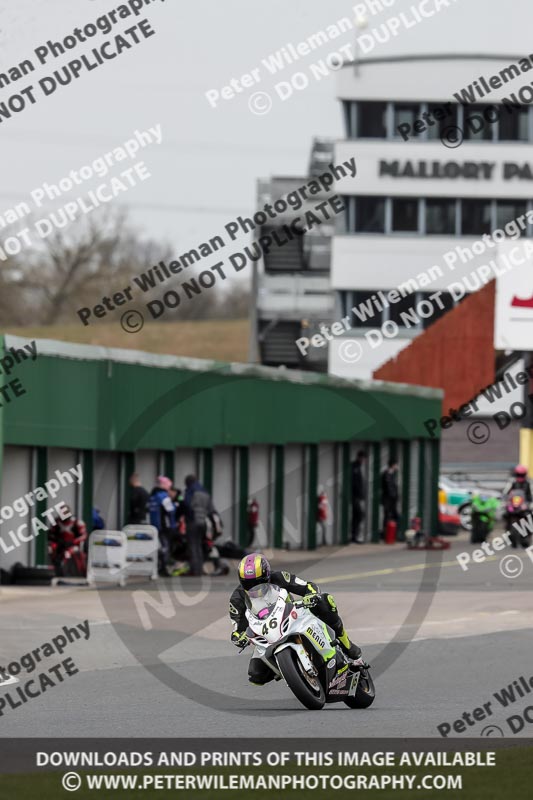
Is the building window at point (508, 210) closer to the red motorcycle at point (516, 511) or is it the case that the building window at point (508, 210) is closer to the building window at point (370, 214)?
the building window at point (370, 214)

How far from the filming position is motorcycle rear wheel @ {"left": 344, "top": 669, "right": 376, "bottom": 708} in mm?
A: 12422

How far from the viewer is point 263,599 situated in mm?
11867

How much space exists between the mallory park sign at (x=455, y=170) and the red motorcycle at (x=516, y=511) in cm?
4050

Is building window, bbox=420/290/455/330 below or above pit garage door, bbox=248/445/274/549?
above

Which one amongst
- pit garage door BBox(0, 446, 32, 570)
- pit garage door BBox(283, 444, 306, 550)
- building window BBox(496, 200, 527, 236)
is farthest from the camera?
building window BBox(496, 200, 527, 236)

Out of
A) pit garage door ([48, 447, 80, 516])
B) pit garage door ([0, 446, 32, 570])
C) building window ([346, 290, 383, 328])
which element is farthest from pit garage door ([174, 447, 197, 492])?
building window ([346, 290, 383, 328])

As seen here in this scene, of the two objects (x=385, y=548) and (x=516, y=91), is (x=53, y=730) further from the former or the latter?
(x=516, y=91)

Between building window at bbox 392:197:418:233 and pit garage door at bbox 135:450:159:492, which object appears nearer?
pit garage door at bbox 135:450:159:492

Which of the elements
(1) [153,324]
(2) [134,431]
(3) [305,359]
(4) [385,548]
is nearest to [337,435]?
(4) [385,548]

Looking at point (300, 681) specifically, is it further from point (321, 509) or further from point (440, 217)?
point (440, 217)

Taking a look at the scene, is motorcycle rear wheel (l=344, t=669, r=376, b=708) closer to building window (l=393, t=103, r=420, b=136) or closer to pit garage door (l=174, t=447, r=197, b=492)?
pit garage door (l=174, t=447, r=197, b=492)

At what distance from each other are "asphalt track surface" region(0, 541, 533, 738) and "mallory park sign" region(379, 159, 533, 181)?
46.1 metres

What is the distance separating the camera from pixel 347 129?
71750mm

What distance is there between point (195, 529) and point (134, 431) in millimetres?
2526
